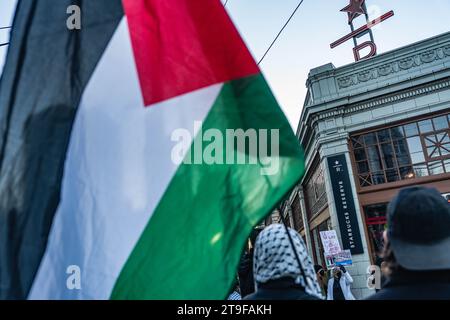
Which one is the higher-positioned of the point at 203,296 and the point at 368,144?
the point at 368,144

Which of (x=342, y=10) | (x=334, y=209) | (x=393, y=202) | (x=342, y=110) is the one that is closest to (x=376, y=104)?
(x=342, y=110)

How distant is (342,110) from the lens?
12.6 meters

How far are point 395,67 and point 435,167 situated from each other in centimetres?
377

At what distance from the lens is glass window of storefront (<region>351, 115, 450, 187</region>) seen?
11.0 metres

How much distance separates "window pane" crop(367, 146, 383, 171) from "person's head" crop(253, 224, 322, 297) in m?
11.1

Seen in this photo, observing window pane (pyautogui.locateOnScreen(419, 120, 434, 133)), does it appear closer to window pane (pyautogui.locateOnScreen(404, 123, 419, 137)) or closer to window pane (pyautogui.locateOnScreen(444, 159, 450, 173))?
window pane (pyautogui.locateOnScreen(404, 123, 419, 137))

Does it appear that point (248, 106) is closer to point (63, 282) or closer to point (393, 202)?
point (393, 202)

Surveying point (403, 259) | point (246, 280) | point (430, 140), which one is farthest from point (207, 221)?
point (430, 140)

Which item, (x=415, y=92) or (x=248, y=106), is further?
(x=415, y=92)

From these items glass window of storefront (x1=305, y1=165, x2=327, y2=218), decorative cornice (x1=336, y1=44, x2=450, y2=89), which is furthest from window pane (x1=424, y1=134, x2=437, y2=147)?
glass window of storefront (x1=305, y1=165, x2=327, y2=218)

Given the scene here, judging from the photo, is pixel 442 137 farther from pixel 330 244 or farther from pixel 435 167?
pixel 330 244

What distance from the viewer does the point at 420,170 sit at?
11109 mm
